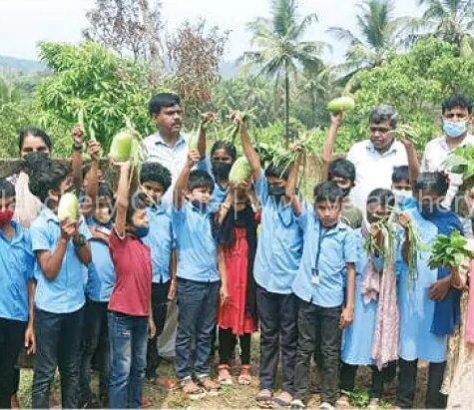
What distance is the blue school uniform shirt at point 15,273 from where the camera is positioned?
4.18 metres

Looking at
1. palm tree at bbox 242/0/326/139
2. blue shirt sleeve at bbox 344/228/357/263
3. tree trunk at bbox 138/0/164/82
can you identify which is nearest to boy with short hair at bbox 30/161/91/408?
blue shirt sleeve at bbox 344/228/357/263

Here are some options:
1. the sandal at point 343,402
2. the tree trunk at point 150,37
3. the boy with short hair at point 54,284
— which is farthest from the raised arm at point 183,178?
the tree trunk at point 150,37

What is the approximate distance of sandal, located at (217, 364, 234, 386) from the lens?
211 inches

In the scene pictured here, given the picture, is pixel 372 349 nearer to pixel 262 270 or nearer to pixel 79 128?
pixel 262 270

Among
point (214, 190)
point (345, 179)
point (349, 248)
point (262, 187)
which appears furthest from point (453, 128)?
point (214, 190)

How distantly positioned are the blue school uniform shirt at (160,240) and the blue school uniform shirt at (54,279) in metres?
0.82

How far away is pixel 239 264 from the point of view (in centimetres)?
531

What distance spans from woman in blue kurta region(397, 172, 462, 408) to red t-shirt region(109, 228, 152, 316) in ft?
6.43

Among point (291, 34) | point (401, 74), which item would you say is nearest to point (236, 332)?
point (401, 74)

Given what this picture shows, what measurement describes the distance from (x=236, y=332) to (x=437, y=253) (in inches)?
73.7

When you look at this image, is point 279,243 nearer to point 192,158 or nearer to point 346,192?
point 346,192

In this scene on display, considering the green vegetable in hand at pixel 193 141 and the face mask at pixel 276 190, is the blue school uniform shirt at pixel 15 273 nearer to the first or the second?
the green vegetable in hand at pixel 193 141

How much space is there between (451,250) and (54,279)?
258 cm

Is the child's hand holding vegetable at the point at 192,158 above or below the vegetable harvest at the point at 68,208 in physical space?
above
